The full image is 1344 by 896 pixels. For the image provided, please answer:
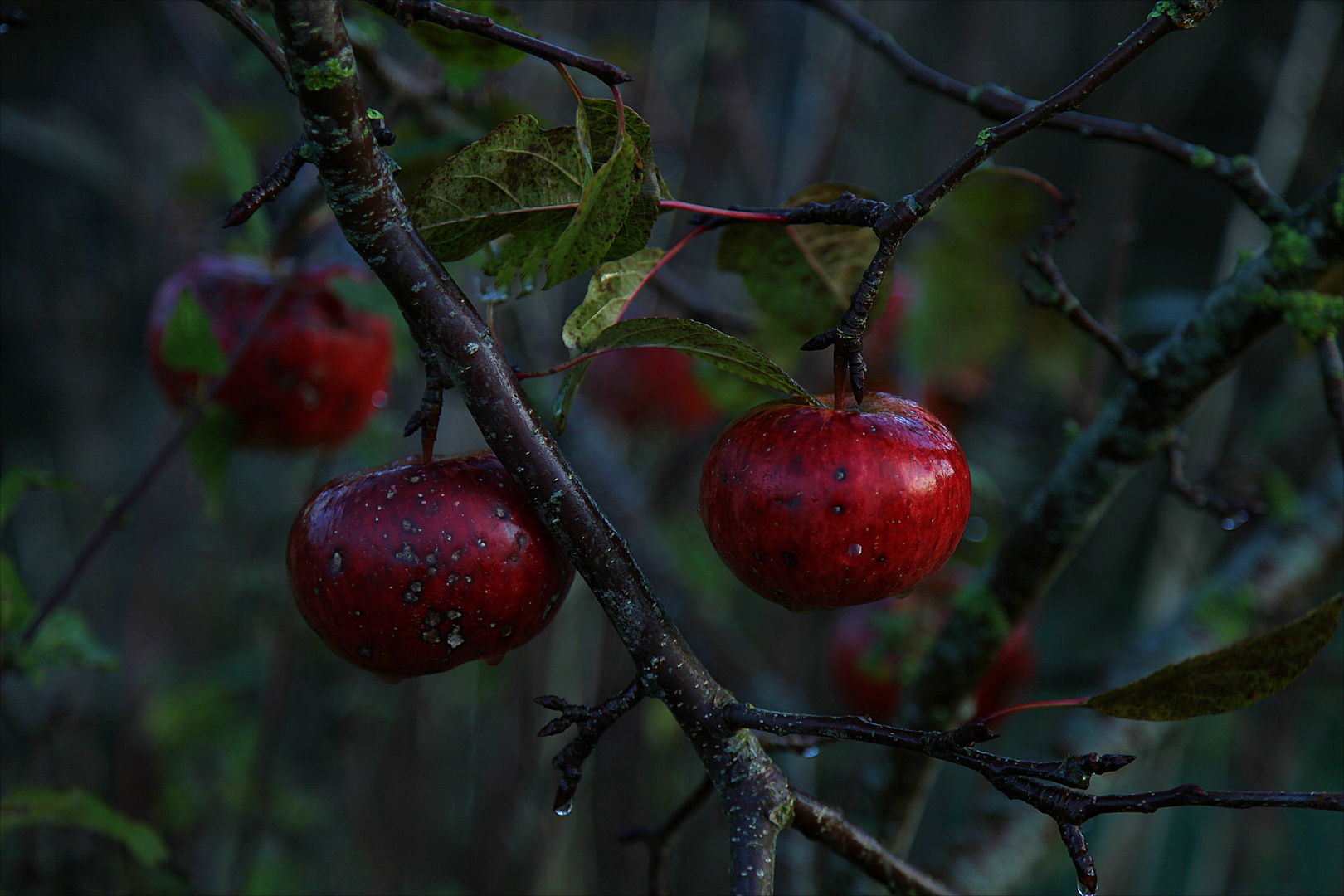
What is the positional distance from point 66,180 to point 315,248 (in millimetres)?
1300

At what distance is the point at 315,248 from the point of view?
953 millimetres

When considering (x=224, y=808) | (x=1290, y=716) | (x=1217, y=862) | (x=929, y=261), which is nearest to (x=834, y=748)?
(x=1217, y=862)

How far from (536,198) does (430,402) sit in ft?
0.39

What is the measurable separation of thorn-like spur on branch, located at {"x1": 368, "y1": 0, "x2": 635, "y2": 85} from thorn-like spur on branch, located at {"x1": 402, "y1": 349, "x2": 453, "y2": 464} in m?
0.14

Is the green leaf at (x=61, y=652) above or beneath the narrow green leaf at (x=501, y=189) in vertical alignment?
beneath

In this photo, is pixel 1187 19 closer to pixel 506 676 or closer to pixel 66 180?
pixel 506 676

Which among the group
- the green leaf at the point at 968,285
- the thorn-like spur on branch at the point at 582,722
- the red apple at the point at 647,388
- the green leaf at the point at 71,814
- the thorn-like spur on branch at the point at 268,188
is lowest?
the green leaf at the point at 71,814

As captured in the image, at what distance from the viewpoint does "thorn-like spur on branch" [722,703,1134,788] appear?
13.9 inches

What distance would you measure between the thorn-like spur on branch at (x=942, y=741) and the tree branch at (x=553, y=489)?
0.08 feet

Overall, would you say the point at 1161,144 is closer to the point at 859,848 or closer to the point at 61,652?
the point at 859,848

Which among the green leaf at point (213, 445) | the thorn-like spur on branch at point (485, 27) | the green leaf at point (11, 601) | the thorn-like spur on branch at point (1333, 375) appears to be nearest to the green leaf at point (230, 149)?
the green leaf at point (213, 445)

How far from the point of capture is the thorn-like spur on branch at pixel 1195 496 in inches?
26.6

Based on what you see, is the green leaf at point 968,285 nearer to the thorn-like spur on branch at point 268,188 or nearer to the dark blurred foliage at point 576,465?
the dark blurred foliage at point 576,465

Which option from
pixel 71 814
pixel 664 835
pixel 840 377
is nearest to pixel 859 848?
pixel 664 835
